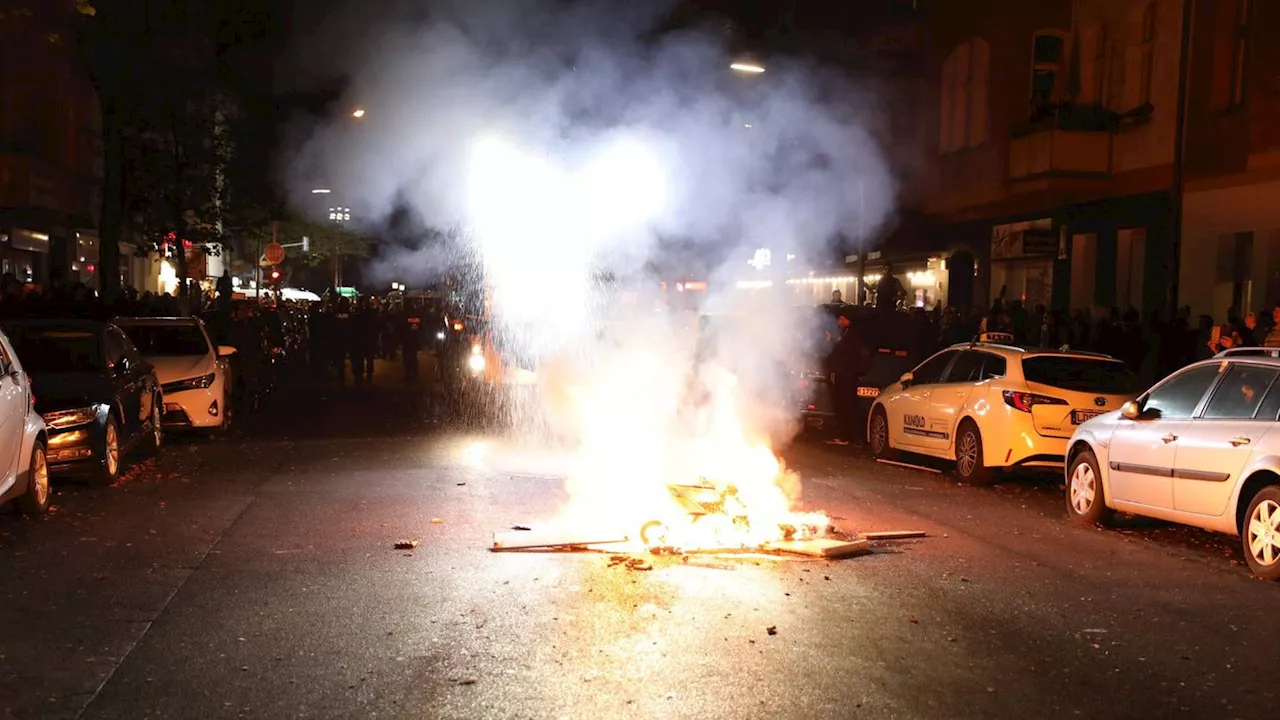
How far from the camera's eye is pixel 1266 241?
1950cm

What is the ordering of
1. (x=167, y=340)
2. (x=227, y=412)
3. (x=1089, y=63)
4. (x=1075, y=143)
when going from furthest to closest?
(x=1089, y=63) < (x=1075, y=143) < (x=227, y=412) < (x=167, y=340)

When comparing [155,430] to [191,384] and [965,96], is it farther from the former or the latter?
[965,96]

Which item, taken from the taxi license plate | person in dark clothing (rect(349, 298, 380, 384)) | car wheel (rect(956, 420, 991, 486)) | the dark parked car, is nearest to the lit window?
car wheel (rect(956, 420, 991, 486))

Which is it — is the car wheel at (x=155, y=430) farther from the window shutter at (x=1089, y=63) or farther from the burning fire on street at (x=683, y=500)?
the window shutter at (x=1089, y=63)

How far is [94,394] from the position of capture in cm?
1111

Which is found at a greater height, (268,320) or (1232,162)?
(1232,162)

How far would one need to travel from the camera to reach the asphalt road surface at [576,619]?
5.27 meters

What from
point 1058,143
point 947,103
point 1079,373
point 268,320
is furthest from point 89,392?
point 947,103

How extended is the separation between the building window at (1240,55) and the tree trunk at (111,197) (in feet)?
64.5

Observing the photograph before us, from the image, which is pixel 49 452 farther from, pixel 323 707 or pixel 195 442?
pixel 323 707

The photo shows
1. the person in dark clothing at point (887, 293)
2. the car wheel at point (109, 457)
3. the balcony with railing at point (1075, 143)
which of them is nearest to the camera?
the car wheel at point (109, 457)

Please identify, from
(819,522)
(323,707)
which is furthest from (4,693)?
(819,522)

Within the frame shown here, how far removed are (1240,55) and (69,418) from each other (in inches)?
720

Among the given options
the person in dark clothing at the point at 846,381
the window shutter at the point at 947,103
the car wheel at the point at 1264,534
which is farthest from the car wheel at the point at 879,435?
the window shutter at the point at 947,103
